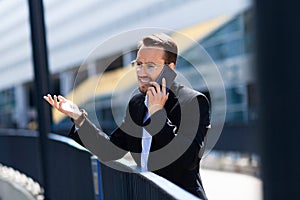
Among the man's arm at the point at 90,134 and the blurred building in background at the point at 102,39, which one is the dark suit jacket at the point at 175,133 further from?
the blurred building in background at the point at 102,39

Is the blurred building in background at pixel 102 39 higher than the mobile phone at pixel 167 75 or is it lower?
lower

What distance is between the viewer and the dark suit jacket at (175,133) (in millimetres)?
2699

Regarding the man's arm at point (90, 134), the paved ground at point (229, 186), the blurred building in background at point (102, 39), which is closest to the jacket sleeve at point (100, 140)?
the man's arm at point (90, 134)

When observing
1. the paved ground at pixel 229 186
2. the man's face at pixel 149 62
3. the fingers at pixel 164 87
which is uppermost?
the man's face at pixel 149 62

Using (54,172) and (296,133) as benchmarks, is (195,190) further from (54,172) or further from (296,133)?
(54,172)

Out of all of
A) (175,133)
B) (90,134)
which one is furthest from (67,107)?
(175,133)

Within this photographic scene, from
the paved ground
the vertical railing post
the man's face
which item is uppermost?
the man's face

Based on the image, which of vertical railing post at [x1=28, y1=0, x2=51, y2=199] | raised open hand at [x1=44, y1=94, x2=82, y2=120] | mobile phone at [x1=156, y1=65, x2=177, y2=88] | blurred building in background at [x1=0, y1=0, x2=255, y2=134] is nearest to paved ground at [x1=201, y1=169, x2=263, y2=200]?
blurred building in background at [x1=0, y1=0, x2=255, y2=134]

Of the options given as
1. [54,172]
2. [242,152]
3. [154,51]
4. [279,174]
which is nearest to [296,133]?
[279,174]

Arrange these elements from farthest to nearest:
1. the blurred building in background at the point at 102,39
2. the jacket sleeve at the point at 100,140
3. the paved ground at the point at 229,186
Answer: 1. the blurred building in background at the point at 102,39
2. the paved ground at the point at 229,186
3. the jacket sleeve at the point at 100,140

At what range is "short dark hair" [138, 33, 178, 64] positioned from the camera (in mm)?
2842

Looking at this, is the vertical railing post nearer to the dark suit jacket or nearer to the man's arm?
the man's arm

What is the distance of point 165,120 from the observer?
276 cm

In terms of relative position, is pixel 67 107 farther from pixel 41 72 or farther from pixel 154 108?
pixel 41 72
